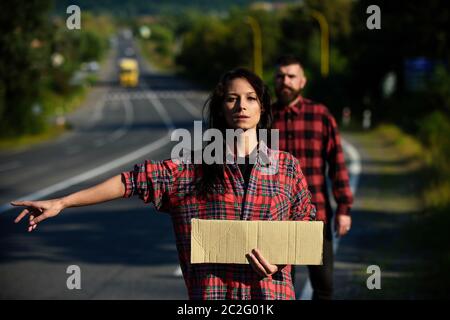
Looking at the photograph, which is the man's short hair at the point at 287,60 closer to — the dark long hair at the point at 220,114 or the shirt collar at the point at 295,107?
the shirt collar at the point at 295,107

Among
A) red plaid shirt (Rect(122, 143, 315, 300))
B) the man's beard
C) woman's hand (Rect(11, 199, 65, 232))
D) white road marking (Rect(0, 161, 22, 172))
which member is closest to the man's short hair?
the man's beard

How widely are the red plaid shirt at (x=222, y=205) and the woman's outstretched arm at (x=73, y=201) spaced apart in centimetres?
6

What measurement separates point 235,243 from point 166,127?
171ft

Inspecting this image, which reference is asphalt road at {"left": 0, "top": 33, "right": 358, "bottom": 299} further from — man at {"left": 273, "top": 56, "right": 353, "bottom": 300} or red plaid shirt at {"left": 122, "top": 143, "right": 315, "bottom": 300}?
man at {"left": 273, "top": 56, "right": 353, "bottom": 300}

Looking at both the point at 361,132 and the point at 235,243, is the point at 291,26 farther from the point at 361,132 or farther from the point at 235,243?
the point at 235,243

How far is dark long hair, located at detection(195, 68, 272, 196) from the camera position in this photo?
4125 millimetres

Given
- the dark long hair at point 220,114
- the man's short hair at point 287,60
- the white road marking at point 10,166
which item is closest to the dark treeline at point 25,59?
the white road marking at point 10,166

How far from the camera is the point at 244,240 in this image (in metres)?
4.02

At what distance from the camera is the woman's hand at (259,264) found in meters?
4.00

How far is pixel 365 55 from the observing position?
51.0 m

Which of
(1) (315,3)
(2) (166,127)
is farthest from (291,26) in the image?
(2) (166,127)

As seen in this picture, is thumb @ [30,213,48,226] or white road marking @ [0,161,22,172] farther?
white road marking @ [0,161,22,172]

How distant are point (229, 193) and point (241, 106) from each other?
35cm

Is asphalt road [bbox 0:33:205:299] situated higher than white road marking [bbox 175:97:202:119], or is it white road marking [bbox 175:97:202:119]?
asphalt road [bbox 0:33:205:299]
